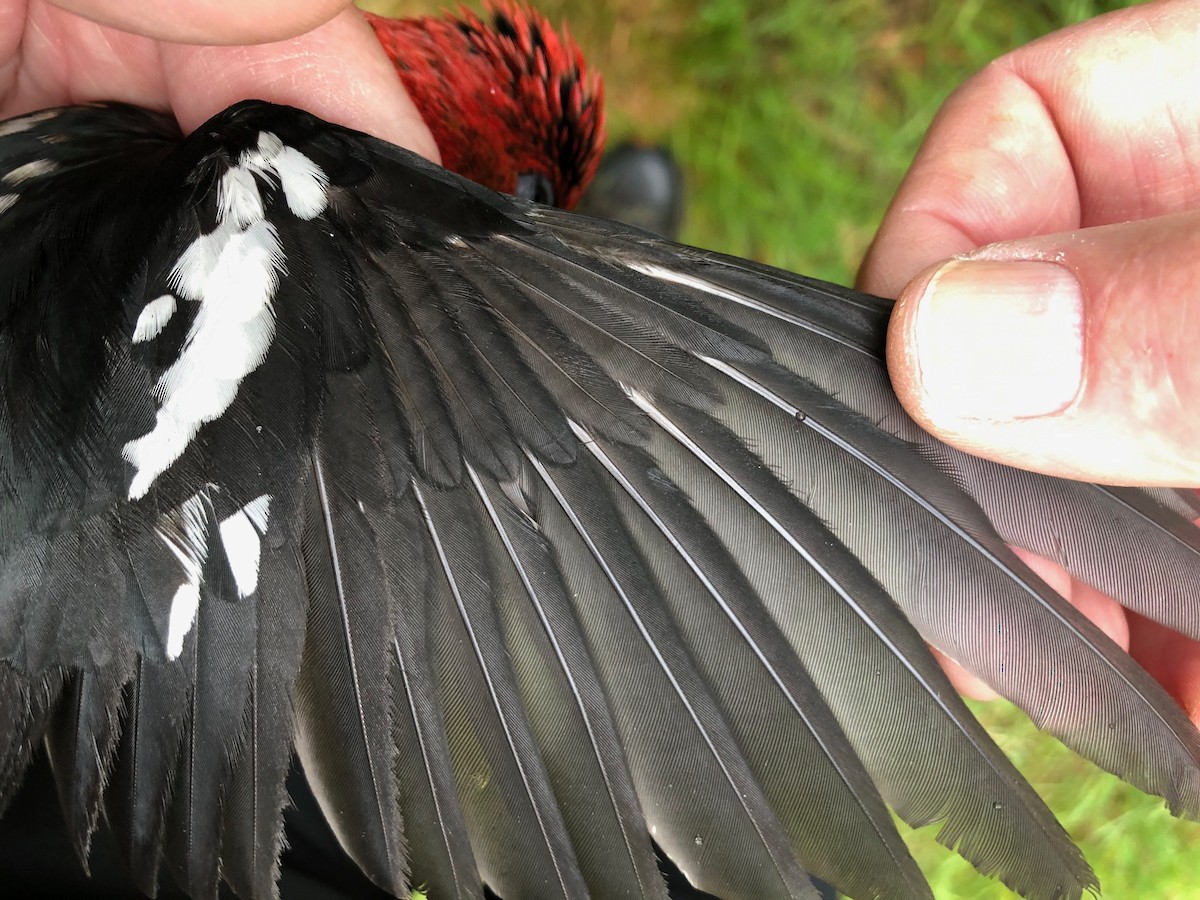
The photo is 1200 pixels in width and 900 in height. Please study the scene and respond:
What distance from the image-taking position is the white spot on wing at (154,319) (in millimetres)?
1209

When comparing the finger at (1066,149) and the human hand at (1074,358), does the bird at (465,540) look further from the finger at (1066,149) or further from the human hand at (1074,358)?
the finger at (1066,149)

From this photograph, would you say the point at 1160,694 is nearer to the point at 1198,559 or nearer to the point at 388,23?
the point at 1198,559

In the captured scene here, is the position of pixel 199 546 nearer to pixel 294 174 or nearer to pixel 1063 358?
pixel 294 174

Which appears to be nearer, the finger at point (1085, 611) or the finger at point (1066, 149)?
the finger at point (1085, 611)

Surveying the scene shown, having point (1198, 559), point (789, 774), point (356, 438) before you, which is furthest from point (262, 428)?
point (1198, 559)

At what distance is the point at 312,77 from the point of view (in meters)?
1.76

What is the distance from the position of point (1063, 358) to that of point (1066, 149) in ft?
2.74

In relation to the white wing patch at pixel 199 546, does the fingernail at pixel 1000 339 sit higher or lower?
higher

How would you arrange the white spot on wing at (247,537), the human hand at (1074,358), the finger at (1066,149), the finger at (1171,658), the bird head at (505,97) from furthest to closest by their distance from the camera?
the bird head at (505,97)
the finger at (1066,149)
the finger at (1171,658)
the white spot on wing at (247,537)
the human hand at (1074,358)

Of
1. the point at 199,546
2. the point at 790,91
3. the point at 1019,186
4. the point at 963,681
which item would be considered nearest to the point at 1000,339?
the point at 963,681

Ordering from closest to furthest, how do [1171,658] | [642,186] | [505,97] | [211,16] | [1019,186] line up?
[211,16] < [1171,658] < [1019,186] < [505,97] < [642,186]

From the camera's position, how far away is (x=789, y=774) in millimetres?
1150

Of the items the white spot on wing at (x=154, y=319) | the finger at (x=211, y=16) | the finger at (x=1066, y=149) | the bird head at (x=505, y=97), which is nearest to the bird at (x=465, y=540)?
the white spot on wing at (x=154, y=319)

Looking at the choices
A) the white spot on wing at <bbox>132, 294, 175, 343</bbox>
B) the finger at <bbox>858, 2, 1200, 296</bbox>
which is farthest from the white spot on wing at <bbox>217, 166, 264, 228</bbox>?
the finger at <bbox>858, 2, 1200, 296</bbox>
